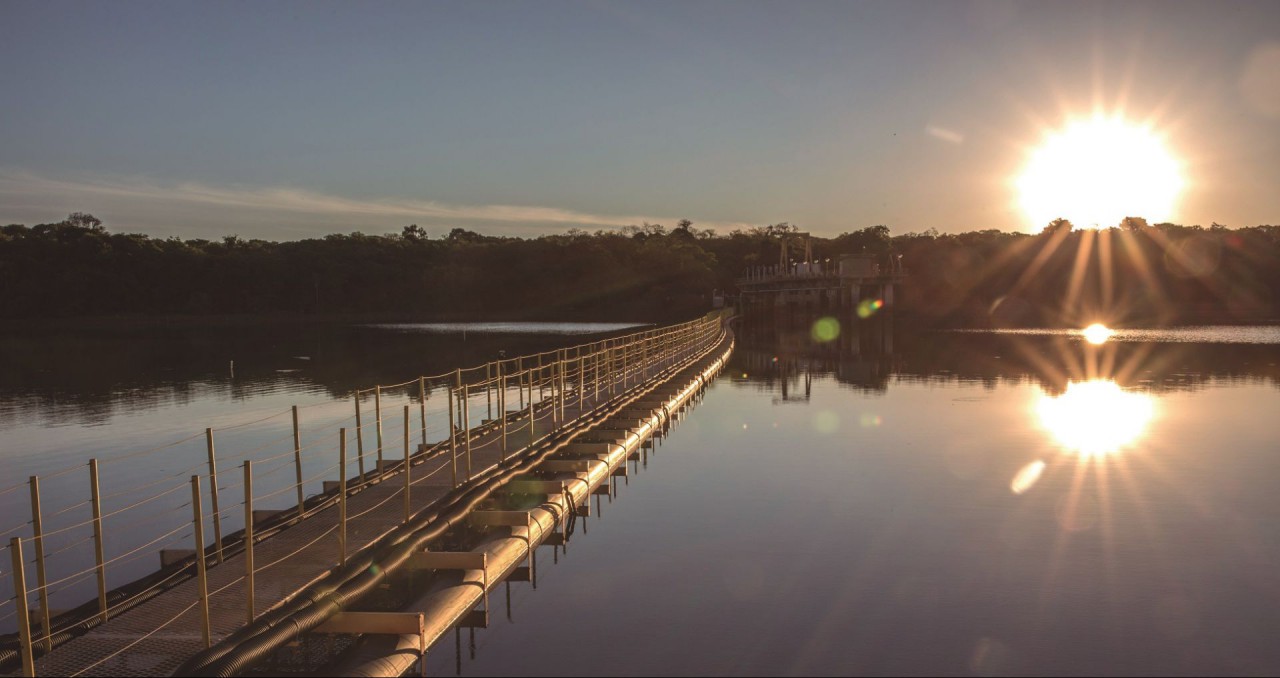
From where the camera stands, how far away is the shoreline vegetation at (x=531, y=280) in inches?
4860

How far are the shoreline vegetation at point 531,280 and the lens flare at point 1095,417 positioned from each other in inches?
2747

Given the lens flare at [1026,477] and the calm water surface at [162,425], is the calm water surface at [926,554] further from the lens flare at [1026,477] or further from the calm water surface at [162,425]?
the calm water surface at [162,425]

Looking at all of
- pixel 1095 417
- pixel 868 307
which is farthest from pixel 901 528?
pixel 868 307

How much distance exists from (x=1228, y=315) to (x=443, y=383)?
350 ft

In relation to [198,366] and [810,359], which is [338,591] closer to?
[810,359]

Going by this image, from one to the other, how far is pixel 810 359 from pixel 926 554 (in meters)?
40.3

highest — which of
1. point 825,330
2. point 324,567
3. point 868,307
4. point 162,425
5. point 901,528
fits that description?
point 324,567

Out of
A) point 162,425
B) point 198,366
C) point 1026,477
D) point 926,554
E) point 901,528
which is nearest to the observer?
point 926,554

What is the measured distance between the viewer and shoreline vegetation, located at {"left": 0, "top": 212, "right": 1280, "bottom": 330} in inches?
4860

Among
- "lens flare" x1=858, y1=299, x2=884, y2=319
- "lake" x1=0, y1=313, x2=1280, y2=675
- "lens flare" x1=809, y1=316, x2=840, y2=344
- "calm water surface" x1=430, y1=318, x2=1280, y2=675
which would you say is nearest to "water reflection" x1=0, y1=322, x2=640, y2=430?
"lake" x1=0, y1=313, x2=1280, y2=675

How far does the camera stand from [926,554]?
13641mm

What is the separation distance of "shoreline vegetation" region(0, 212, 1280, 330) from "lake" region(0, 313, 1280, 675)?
76822mm

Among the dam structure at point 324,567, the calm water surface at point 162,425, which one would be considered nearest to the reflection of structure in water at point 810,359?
the calm water surface at point 162,425

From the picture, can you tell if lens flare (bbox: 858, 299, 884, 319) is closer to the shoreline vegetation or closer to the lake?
the shoreline vegetation
